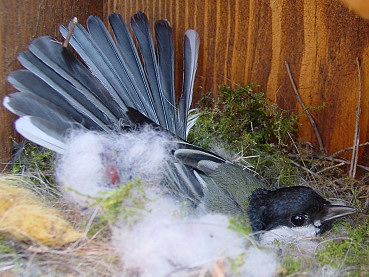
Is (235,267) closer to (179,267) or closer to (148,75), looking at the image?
(179,267)

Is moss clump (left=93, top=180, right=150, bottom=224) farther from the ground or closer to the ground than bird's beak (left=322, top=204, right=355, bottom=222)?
farther from the ground

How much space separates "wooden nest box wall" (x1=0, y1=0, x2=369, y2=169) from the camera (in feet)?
5.15

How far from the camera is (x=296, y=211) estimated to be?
1.36 metres

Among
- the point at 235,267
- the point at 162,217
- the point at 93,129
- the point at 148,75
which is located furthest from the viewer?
the point at 148,75

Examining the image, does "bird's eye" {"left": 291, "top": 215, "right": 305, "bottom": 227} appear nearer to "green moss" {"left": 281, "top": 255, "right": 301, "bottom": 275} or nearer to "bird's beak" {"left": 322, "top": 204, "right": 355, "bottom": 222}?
"bird's beak" {"left": 322, "top": 204, "right": 355, "bottom": 222}

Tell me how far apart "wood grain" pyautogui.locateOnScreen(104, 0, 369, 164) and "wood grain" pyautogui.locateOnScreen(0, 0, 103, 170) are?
29 centimetres

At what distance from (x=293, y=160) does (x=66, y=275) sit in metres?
0.96

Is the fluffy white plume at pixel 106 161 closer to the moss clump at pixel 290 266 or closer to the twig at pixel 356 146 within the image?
the moss clump at pixel 290 266

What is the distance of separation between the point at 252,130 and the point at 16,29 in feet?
2.77

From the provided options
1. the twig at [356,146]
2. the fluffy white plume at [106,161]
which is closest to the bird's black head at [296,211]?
the twig at [356,146]

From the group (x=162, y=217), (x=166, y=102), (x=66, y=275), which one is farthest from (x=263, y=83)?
(x=66, y=275)

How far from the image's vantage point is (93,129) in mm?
1350

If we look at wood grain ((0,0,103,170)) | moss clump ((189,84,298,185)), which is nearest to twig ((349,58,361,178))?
moss clump ((189,84,298,185))

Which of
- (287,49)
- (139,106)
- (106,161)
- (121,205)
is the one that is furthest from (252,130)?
(121,205)
